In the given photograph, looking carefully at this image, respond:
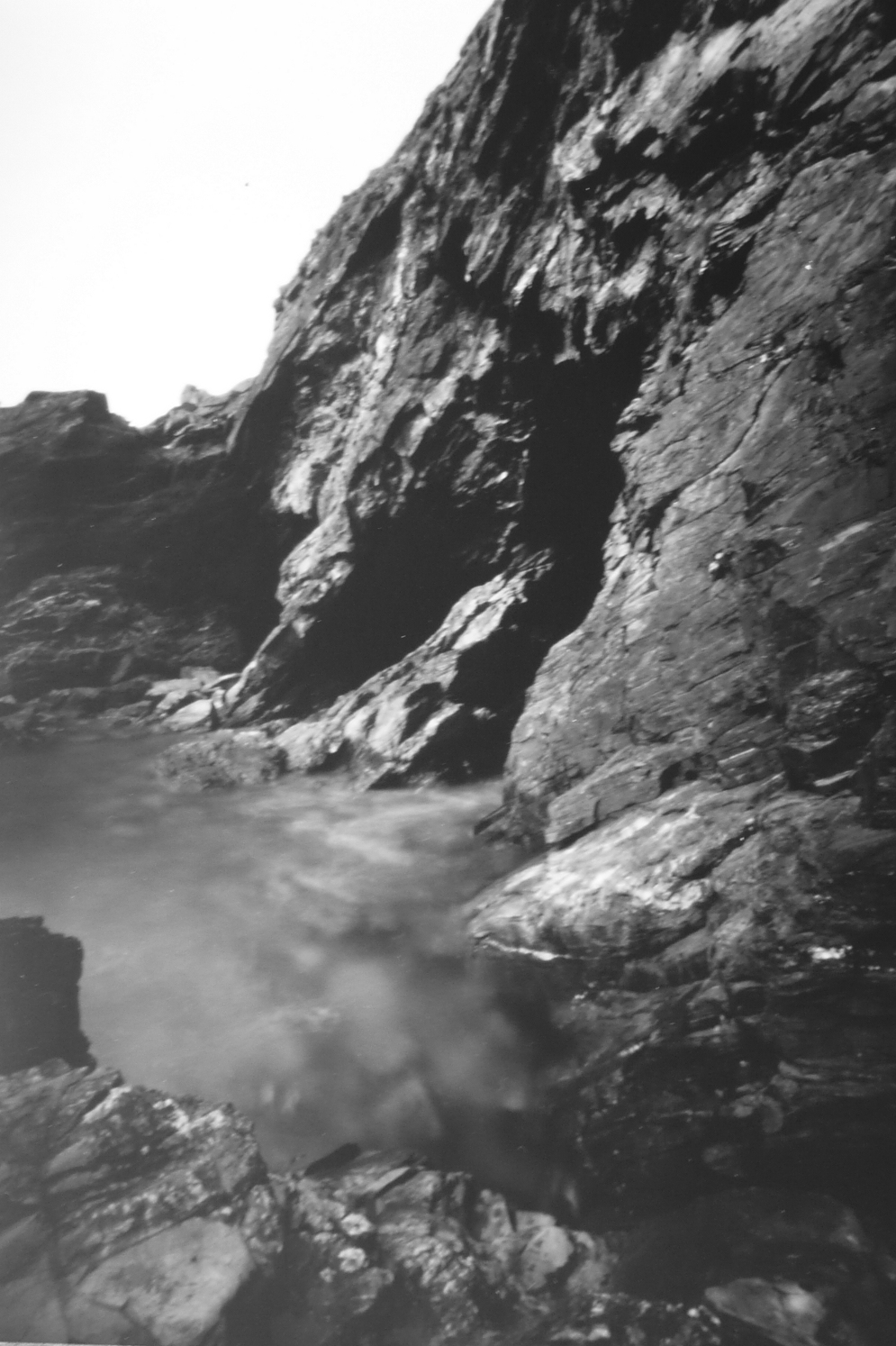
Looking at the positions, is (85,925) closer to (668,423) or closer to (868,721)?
(868,721)

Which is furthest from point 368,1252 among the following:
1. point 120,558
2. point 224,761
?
point 120,558

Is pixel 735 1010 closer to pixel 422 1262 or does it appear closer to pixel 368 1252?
pixel 422 1262

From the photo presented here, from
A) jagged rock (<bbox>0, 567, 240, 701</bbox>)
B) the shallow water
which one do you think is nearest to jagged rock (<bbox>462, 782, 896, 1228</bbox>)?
the shallow water

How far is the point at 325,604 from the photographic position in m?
23.4

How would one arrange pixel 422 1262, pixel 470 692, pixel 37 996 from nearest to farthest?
pixel 422 1262, pixel 37 996, pixel 470 692

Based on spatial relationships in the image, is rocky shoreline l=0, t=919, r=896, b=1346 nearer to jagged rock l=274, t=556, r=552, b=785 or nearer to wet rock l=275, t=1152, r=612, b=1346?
wet rock l=275, t=1152, r=612, b=1346

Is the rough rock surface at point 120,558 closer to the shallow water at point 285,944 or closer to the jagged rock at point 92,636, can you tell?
the jagged rock at point 92,636

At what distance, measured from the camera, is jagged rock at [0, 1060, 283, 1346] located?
22.1ft

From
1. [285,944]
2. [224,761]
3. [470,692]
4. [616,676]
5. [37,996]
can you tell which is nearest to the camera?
[37,996]

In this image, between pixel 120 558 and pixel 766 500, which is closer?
pixel 766 500

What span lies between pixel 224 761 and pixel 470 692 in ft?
28.9

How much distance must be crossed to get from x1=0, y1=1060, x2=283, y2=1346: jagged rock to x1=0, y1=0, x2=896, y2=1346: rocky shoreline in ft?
0.17

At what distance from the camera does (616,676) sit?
Result: 45.1 ft

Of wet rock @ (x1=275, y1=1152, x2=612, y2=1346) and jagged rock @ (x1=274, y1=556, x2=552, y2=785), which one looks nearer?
wet rock @ (x1=275, y1=1152, x2=612, y2=1346)
